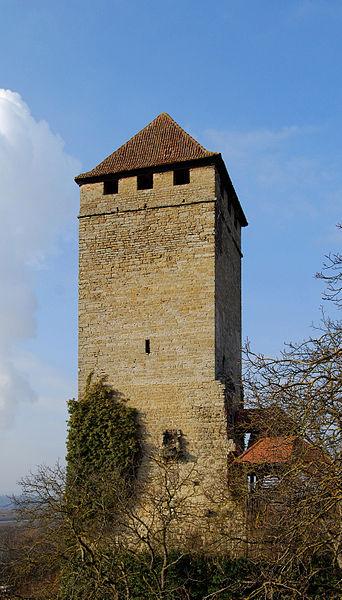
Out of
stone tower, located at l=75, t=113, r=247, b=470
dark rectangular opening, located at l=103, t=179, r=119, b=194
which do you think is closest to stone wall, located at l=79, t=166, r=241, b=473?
stone tower, located at l=75, t=113, r=247, b=470

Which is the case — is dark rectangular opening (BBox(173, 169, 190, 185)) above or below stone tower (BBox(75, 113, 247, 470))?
above

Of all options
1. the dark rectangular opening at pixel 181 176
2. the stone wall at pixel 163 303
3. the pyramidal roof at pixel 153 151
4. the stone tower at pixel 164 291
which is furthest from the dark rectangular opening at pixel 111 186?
the dark rectangular opening at pixel 181 176

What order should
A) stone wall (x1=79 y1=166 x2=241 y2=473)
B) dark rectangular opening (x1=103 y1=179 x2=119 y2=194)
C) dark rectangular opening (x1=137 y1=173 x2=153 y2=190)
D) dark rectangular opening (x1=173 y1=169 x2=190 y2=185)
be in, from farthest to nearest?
dark rectangular opening (x1=103 y1=179 x2=119 y2=194) → dark rectangular opening (x1=137 y1=173 x2=153 y2=190) → dark rectangular opening (x1=173 y1=169 x2=190 y2=185) → stone wall (x1=79 y1=166 x2=241 y2=473)

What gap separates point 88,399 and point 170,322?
2.53 m

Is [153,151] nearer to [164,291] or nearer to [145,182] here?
[145,182]

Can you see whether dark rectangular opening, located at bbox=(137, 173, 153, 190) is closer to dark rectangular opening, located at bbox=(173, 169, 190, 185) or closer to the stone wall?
the stone wall

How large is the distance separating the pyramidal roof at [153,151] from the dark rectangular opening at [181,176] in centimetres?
31

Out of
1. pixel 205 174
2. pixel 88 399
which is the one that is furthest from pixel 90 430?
pixel 205 174

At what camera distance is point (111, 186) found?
52.3 ft

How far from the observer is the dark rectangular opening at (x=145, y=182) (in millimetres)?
15555

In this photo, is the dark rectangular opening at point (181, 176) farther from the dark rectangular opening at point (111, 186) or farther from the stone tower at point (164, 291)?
the dark rectangular opening at point (111, 186)

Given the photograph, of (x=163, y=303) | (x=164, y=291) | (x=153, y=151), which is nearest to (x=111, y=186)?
(x=153, y=151)

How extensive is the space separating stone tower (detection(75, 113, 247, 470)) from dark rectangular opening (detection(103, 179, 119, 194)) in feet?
0.09

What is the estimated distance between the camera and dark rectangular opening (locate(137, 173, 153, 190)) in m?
15.6
